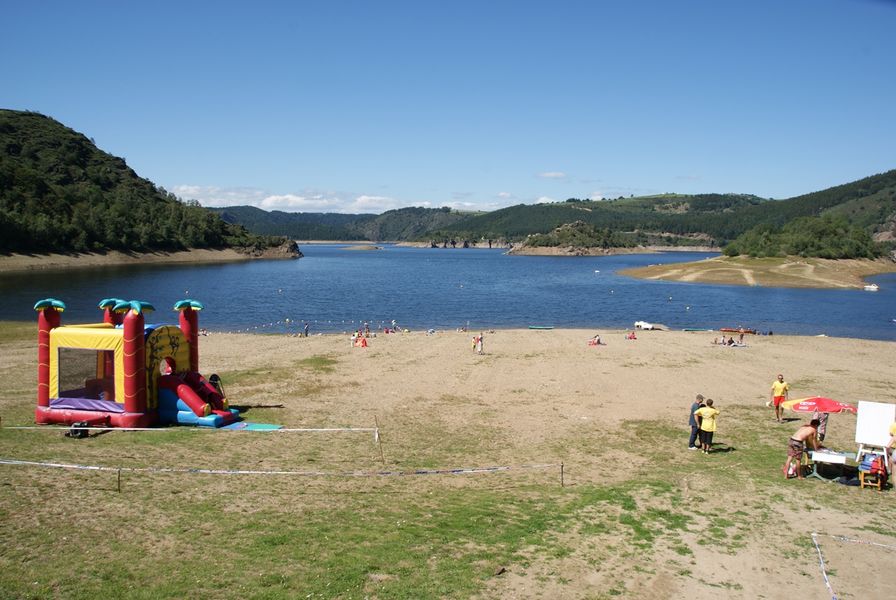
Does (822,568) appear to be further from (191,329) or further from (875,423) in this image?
(191,329)

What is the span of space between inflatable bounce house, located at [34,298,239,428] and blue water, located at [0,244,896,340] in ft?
120

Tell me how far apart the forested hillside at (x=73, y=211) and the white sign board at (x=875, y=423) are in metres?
128

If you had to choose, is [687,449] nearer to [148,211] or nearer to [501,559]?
[501,559]

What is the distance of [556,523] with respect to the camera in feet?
39.3

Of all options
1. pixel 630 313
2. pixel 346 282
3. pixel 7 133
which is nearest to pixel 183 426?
pixel 630 313

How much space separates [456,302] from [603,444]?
62.6m

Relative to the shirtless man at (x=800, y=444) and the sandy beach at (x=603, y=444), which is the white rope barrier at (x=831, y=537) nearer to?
the sandy beach at (x=603, y=444)

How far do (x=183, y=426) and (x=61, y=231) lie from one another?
417 feet

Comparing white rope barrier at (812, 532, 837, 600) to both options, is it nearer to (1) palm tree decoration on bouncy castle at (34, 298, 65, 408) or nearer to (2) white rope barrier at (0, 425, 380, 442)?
(2) white rope barrier at (0, 425, 380, 442)

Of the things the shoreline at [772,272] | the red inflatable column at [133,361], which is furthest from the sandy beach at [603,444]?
the shoreline at [772,272]

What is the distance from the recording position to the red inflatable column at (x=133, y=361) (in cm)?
1762

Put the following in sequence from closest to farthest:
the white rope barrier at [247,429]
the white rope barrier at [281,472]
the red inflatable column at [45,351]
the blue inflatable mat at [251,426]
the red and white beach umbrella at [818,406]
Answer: the white rope barrier at [281,472]
the white rope barrier at [247,429]
the red inflatable column at [45,351]
the red and white beach umbrella at [818,406]
the blue inflatable mat at [251,426]

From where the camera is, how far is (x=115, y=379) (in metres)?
18.0

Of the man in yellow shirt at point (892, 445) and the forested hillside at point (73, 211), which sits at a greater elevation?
the forested hillside at point (73, 211)
